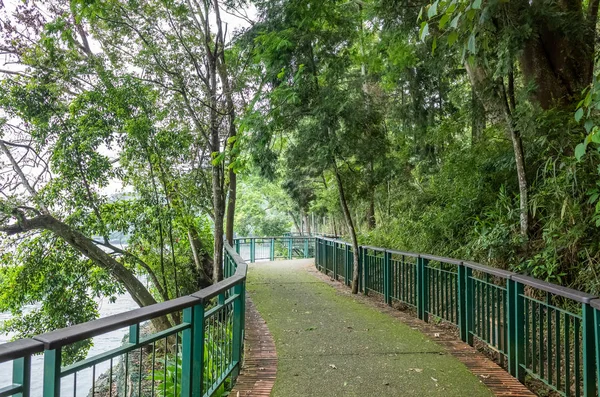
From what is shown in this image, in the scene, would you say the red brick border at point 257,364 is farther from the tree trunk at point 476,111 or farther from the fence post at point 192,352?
the tree trunk at point 476,111

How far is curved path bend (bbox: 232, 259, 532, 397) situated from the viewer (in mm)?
3289

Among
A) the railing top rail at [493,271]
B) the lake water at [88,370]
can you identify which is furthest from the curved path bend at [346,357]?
the lake water at [88,370]

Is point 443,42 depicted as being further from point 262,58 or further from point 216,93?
point 216,93

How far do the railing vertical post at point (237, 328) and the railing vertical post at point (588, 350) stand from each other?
2.64 meters

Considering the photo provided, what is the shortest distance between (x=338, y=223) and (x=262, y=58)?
42.9ft

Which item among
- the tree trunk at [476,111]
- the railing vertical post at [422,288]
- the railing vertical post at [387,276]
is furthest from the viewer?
the railing vertical post at [387,276]

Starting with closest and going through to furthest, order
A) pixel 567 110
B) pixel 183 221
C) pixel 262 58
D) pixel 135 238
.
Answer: pixel 567 110 < pixel 262 58 < pixel 135 238 < pixel 183 221

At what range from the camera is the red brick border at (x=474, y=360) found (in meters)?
3.28

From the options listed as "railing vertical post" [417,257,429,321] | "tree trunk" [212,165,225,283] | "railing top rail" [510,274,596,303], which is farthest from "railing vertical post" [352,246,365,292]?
"railing top rail" [510,274,596,303]

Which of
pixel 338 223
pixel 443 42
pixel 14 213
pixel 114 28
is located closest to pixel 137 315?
pixel 443 42

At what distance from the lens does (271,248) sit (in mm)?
16250

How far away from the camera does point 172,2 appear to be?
25.2ft

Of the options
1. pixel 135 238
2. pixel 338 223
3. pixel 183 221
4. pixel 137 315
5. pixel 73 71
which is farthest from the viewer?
pixel 338 223

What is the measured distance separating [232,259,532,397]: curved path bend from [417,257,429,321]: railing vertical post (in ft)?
1.22
